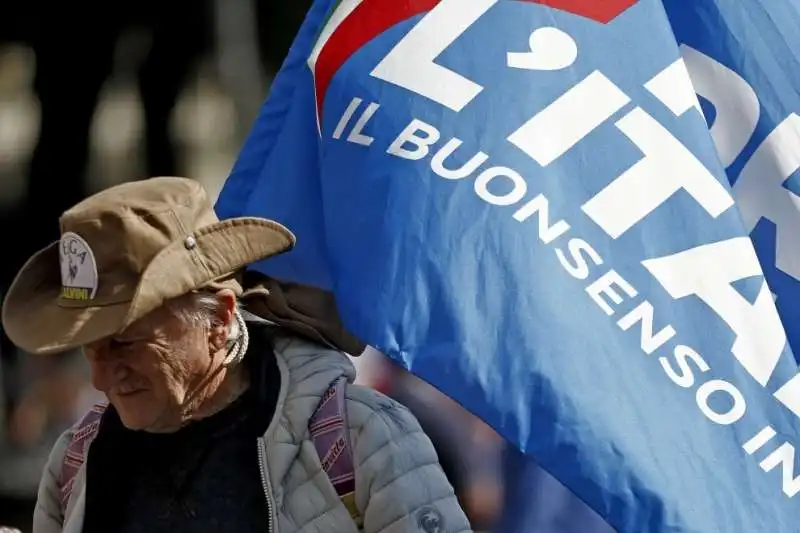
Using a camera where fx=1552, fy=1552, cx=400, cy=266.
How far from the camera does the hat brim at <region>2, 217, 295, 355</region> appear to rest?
2.47 meters

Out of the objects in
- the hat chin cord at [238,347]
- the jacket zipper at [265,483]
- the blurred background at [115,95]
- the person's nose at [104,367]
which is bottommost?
the blurred background at [115,95]

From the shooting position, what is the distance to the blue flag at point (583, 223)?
246 cm

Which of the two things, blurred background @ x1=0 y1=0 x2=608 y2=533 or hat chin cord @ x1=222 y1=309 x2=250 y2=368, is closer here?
hat chin cord @ x1=222 y1=309 x2=250 y2=368

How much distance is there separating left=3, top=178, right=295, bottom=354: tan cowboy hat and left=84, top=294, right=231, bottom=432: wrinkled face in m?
0.07

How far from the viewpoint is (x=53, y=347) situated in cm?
249

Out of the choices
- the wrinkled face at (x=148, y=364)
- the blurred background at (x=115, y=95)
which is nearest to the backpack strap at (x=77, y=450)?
the wrinkled face at (x=148, y=364)

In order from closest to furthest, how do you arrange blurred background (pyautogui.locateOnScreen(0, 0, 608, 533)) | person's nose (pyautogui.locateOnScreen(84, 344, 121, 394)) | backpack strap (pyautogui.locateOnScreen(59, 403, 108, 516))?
person's nose (pyautogui.locateOnScreen(84, 344, 121, 394)) < backpack strap (pyautogui.locateOnScreen(59, 403, 108, 516)) < blurred background (pyautogui.locateOnScreen(0, 0, 608, 533))

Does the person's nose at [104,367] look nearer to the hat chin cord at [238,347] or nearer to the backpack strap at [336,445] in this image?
the hat chin cord at [238,347]

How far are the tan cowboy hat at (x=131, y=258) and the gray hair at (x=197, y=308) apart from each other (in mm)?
34

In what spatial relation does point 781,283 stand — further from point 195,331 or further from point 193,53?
point 193,53

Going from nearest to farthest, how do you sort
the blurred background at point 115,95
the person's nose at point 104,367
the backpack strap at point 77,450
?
the person's nose at point 104,367, the backpack strap at point 77,450, the blurred background at point 115,95

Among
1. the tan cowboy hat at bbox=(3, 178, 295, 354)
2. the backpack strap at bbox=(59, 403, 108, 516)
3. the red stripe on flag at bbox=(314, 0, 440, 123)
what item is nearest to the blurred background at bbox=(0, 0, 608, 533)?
the backpack strap at bbox=(59, 403, 108, 516)

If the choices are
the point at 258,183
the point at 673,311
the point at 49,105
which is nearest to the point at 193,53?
the point at 49,105

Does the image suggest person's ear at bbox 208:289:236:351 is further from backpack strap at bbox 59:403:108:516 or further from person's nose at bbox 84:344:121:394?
backpack strap at bbox 59:403:108:516
